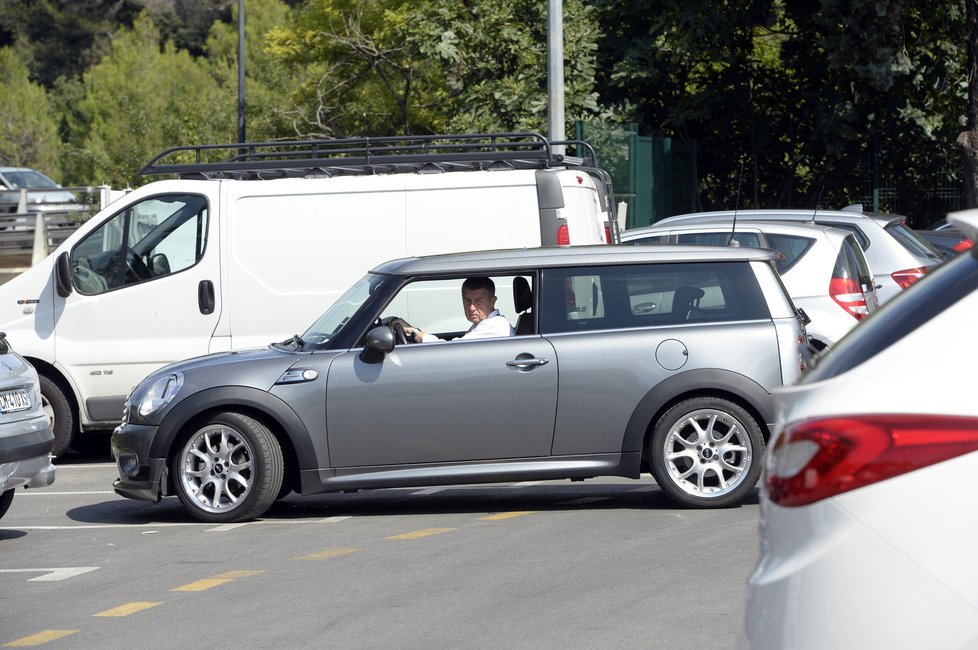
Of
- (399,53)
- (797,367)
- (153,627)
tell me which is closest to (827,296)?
(797,367)

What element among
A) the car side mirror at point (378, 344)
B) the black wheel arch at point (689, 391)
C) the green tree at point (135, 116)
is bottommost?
the black wheel arch at point (689, 391)

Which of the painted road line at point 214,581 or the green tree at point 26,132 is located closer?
the painted road line at point 214,581

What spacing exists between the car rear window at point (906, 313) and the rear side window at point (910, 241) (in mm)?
10497

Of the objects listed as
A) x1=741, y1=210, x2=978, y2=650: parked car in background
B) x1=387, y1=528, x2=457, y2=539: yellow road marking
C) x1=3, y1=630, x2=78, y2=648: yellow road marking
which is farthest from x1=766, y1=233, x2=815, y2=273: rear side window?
x1=741, y1=210, x2=978, y2=650: parked car in background

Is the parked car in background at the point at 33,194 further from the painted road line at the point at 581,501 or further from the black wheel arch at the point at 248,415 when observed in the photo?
the painted road line at the point at 581,501

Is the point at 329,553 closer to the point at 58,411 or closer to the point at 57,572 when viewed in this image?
the point at 57,572

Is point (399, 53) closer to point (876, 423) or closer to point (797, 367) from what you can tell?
point (797, 367)

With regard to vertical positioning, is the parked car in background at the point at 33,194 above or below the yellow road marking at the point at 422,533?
above

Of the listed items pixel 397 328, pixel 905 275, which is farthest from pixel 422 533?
pixel 905 275

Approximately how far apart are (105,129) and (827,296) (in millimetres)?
47072

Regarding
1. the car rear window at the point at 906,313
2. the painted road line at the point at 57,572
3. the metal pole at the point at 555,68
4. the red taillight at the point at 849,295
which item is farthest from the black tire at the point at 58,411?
the car rear window at the point at 906,313

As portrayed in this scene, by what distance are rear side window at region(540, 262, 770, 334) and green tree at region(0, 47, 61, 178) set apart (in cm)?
5907

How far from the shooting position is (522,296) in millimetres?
8672

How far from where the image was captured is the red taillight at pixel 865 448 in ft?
9.16
